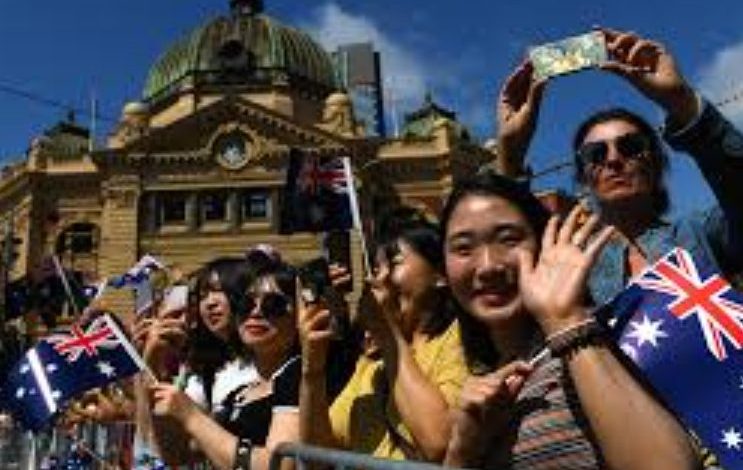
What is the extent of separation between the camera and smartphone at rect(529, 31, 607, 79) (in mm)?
3398

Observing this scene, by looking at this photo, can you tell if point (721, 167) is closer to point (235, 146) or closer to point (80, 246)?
point (235, 146)

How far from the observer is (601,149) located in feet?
12.3

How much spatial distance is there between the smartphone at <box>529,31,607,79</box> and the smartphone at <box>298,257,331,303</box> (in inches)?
44.3

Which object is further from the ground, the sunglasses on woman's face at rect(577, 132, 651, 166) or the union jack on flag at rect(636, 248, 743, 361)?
the sunglasses on woman's face at rect(577, 132, 651, 166)

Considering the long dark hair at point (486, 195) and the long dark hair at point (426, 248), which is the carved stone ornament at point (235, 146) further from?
the long dark hair at point (486, 195)

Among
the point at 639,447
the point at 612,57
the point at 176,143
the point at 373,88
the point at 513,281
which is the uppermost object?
the point at 373,88

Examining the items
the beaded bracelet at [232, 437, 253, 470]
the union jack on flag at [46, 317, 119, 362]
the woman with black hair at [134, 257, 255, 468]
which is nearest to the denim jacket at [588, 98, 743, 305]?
the beaded bracelet at [232, 437, 253, 470]

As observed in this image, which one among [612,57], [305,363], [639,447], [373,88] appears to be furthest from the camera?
[373,88]

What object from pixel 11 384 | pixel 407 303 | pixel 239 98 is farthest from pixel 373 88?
pixel 407 303

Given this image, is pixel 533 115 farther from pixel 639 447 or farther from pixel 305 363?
pixel 639 447

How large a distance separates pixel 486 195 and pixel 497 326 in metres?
0.41

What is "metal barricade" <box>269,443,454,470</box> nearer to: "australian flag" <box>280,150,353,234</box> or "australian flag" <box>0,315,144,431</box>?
"australian flag" <box>0,315,144,431</box>

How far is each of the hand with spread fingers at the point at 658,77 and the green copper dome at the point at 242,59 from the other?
151 feet

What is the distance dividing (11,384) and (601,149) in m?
6.56
